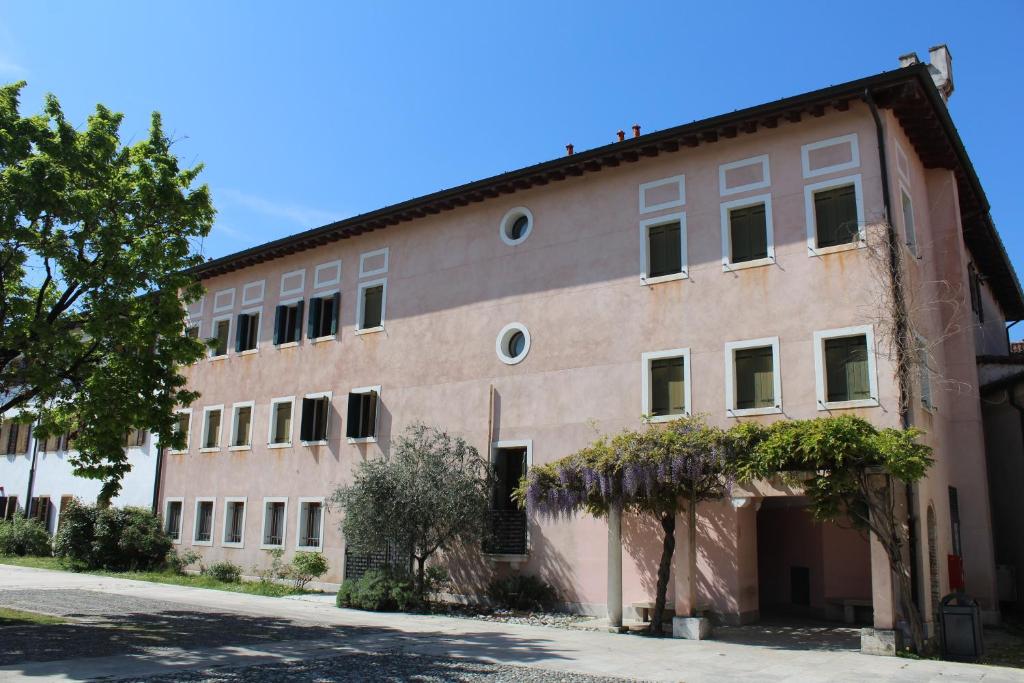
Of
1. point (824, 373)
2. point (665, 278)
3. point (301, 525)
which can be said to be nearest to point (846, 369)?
point (824, 373)

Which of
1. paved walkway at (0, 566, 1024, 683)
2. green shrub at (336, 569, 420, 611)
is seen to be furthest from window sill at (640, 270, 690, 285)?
green shrub at (336, 569, 420, 611)

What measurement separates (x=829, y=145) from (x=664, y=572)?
337 inches

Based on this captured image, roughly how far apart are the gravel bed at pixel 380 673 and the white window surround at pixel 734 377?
6.79 metres

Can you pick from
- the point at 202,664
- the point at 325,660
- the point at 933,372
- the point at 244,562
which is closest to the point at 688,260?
the point at 933,372

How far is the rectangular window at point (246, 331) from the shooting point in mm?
26484

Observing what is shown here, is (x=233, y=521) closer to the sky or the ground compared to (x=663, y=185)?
closer to the ground

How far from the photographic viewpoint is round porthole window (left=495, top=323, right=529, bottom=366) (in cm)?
1975

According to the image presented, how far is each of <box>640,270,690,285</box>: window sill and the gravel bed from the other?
29.0 ft

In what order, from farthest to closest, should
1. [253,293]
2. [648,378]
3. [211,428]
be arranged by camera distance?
[211,428] → [253,293] → [648,378]

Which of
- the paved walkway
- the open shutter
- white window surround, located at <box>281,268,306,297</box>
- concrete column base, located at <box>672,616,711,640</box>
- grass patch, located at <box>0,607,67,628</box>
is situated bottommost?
the paved walkway

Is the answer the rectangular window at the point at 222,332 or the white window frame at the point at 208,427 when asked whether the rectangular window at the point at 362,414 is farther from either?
the rectangular window at the point at 222,332

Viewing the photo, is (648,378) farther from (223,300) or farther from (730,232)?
(223,300)

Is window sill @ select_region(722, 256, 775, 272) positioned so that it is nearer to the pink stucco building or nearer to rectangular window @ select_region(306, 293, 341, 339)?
the pink stucco building

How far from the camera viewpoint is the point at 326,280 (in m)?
24.6
